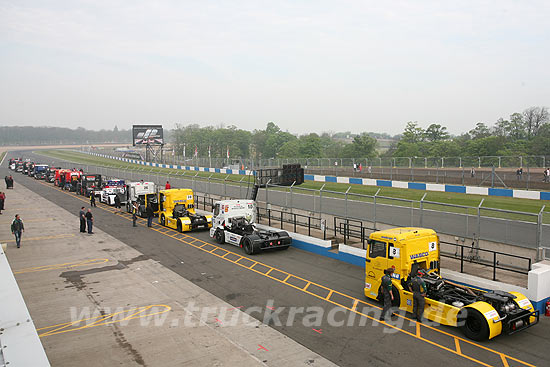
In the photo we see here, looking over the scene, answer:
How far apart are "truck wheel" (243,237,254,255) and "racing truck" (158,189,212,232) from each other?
20.2ft

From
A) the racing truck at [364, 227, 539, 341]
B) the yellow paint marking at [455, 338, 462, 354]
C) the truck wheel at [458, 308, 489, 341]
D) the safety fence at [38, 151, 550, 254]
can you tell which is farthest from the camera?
the safety fence at [38, 151, 550, 254]

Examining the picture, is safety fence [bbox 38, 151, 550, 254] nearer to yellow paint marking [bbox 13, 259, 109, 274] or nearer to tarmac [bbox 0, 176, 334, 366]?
tarmac [bbox 0, 176, 334, 366]

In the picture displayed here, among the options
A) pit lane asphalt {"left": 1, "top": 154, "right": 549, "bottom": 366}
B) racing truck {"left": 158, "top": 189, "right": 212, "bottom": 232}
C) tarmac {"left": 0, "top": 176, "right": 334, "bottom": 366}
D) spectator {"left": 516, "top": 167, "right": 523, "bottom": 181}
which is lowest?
tarmac {"left": 0, "top": 176, "right": 334, "bottom": 366}

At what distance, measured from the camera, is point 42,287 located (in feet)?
48.4

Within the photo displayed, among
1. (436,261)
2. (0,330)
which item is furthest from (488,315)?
(0,330)

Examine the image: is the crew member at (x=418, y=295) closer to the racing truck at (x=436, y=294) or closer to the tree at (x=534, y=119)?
the racing truck at (x=436, y=294)

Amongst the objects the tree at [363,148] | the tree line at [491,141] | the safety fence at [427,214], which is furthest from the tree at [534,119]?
the safety fence at [427,214]

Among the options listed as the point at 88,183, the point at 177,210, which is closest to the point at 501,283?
the point at 177,210

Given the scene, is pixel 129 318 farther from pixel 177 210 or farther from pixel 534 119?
pixel 534 119

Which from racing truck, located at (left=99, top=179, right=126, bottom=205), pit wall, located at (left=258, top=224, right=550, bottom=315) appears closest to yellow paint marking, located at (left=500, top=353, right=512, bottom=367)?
pit wall, located at (left=258, top=224, right=550, bottom=315)

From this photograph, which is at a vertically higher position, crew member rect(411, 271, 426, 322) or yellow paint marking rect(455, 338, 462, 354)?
crew member rect(411, 271, 426, 322)

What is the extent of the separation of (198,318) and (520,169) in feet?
96.3

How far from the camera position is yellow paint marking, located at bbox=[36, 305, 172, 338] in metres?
11.1

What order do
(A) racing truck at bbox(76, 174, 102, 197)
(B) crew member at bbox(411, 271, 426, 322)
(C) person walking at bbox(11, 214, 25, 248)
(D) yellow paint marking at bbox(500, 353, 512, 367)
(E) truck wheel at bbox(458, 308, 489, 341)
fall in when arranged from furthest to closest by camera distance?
(A) racing truck at bbox(76, 174, 102, 197), (C) person walking at bbox(11, 214, 25, 248), (B) crew member at bbox(411, 271, 426, 322), (E) truck wheel at bbox(458, 308, 489, 341), (D) yellow paint marking at bbox(500, 353, 512, 367)
